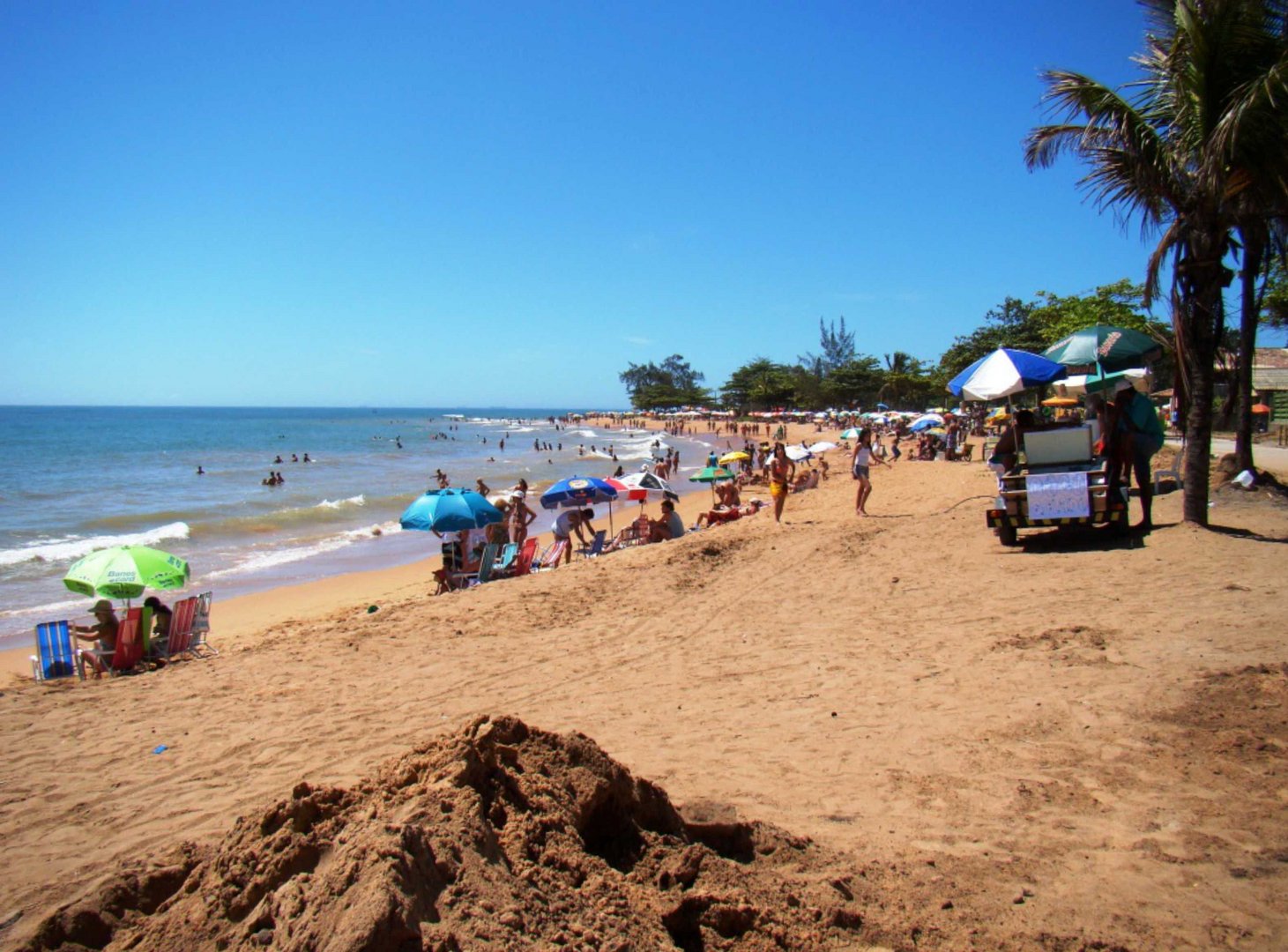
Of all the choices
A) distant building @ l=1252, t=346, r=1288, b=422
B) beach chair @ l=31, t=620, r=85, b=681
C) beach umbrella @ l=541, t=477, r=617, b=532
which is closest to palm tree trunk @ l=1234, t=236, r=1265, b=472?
beach umbrella @ l=541, t=477, r=617, b=532

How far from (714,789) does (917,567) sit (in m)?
5.47

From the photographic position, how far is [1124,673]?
16.2 feet

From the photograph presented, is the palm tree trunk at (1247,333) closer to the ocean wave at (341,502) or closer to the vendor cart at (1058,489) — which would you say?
the vendor cart at (1058,489)

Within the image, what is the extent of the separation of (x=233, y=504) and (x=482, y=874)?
94.5 ft

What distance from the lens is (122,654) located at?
8.40 meters

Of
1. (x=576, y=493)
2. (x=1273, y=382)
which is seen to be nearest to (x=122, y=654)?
(x=576, y=493)

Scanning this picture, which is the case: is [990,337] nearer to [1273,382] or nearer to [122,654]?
[1273,382]

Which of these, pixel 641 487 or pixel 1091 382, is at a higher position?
pixel 1091 382

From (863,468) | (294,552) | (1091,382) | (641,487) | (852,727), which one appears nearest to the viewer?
(852,727)

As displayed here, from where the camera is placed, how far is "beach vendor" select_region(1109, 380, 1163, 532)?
871cm

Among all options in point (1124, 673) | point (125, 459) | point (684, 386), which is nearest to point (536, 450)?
point (125, 459)

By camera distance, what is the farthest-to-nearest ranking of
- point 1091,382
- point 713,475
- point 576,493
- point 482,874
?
point 713,475, point 576,493, point 1091,382, point 482,874

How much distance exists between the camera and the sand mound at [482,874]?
6.89 ft

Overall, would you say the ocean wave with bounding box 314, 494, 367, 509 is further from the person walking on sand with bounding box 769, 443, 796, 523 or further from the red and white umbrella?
the person walking on sand with bounding box 769, 443, 796, 523
